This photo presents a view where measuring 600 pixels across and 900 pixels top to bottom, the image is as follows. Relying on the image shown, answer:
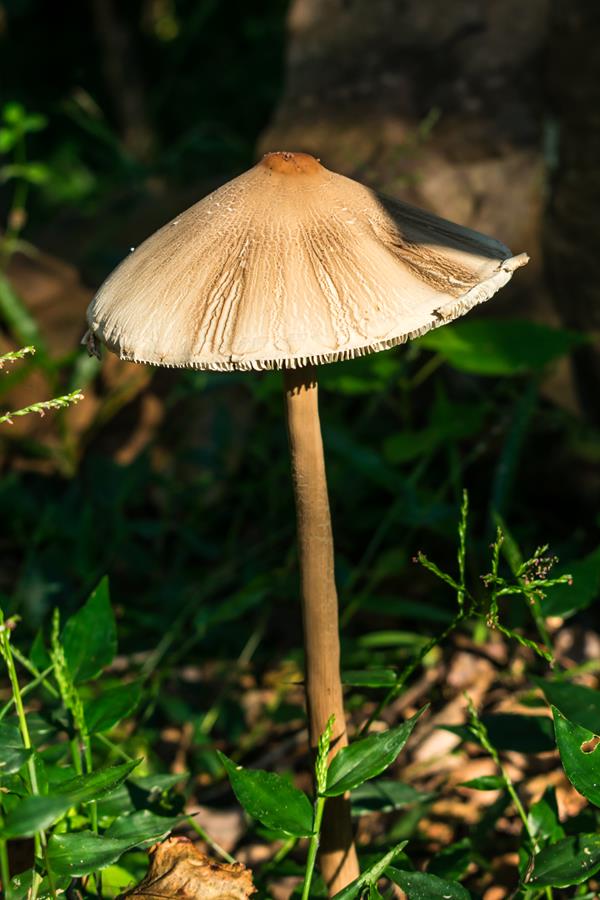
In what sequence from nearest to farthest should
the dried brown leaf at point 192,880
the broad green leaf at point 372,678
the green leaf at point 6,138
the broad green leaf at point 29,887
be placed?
the broad green leaf at point 29,887, the dried brown leaf at point 192,880, the broad green leaf at point 372,678, the green leaf at point 6,138

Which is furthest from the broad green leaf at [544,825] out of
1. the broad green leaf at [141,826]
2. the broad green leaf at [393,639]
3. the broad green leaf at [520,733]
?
the broad green leaf at [393,639]

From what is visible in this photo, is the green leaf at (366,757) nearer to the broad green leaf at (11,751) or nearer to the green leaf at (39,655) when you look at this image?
the broad green leaf at (11,751)

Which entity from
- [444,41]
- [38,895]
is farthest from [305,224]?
[444,41]

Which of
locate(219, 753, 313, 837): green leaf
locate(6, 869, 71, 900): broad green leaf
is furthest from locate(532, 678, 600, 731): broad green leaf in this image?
locate(6, 869, 71, 900): broad green leaf

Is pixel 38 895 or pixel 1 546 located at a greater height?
pixel 1 546

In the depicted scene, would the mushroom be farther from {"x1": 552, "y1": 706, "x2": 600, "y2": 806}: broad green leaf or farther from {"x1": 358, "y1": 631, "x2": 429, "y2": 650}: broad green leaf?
{"x1": 358, "y1": 631, "x2": 429, "y2": 650}: broad green leaf

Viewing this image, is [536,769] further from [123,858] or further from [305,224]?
[305,224]
